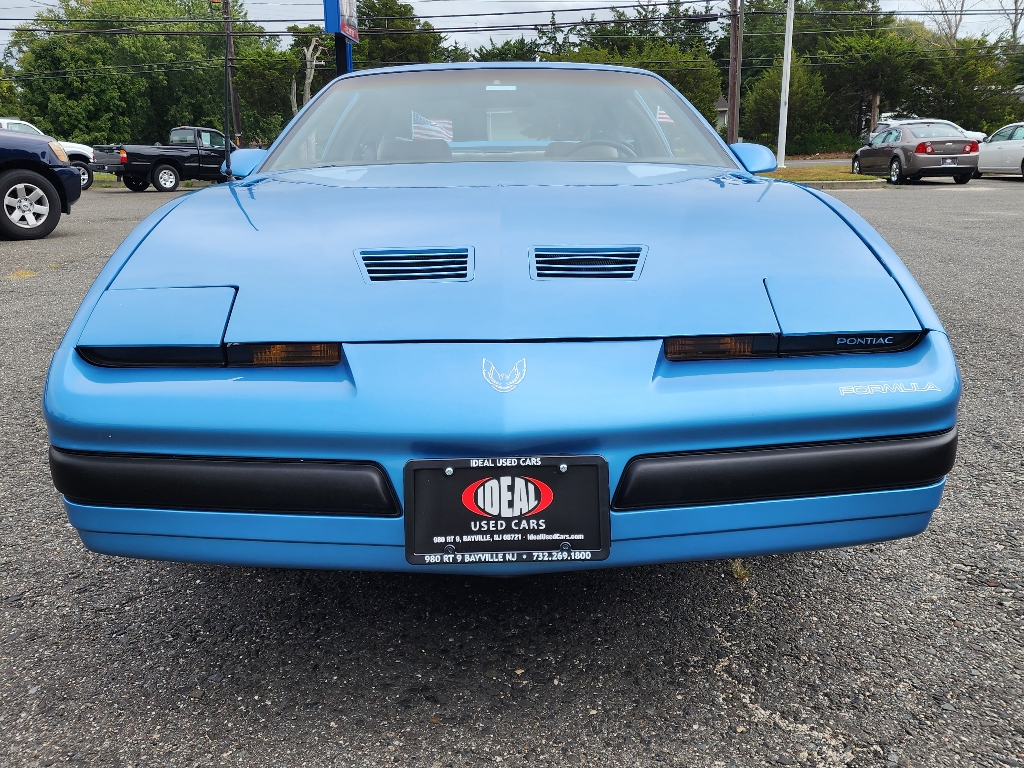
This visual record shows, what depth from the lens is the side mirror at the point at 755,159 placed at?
2408 millimetres

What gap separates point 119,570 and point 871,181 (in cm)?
1768

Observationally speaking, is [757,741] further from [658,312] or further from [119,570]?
[119,570]

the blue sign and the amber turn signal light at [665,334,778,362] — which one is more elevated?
the blue sign

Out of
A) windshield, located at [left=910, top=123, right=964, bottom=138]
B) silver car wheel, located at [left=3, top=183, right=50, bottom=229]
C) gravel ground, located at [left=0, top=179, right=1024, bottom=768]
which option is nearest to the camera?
gravel ground, located at [left=0, top=179, right=1024, bottom=768]

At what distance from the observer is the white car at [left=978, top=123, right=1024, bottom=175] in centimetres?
1706

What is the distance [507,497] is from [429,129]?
1582 mm

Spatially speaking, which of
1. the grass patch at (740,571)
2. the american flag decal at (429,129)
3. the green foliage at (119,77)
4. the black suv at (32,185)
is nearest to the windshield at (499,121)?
the american flag decal at (429,129)

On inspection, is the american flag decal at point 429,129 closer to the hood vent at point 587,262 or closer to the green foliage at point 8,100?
the hood vent at point 587,262

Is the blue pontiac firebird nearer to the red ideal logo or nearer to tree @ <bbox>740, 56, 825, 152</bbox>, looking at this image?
the red ideal logo

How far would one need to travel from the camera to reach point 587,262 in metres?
1.54

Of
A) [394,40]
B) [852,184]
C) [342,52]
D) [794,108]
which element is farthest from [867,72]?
[342,52]

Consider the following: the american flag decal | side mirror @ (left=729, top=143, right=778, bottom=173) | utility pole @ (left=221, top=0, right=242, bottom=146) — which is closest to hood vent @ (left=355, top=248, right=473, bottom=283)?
the american flag decal

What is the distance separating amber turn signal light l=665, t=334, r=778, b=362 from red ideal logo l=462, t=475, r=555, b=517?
322 millimetres

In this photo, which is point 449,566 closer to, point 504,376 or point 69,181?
point 504,376
